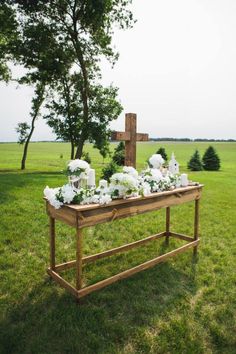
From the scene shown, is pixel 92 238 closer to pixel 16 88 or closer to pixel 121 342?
pixel 121 342

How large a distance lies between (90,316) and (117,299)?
578 mm

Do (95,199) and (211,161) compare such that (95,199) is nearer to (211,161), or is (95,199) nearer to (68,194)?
(68,194)

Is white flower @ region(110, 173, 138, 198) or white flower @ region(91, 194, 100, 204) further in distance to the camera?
white flower @ region(110, 173, 138, 198)

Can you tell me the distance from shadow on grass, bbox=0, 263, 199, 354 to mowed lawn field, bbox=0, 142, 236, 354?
0.01 meters

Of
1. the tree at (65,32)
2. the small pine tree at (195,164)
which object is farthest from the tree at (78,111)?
the small pine tree at (195,164)

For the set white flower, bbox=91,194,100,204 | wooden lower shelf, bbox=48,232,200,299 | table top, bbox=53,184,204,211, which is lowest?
wooden lower shelf, bbox=48,232,200,299

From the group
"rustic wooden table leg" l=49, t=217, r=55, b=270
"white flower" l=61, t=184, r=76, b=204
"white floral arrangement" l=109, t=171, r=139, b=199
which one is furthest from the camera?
"rustic wooden table leg" l=49, t=217, r=55, b=270

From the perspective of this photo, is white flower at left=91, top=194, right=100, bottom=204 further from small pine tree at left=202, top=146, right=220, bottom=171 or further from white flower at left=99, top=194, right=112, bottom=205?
small pine tree at left=202, top=146, right=220, bottom=171

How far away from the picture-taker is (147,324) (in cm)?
390

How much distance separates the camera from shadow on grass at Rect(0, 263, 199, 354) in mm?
3484

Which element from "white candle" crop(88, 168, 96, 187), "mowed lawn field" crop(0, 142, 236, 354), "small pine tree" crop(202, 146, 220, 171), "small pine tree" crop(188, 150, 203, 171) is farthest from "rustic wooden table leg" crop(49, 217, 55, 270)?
"small pine tree" crop(202, 146, 220, 171)

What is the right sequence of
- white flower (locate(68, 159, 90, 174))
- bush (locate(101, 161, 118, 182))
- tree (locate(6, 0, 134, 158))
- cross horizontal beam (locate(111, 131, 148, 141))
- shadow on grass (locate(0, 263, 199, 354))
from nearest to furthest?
1. shadow on grass (locate(0, 263, 199, 354))
2. white flower (locate(68, 159, 90, 174))
3. bush (locate(101, 161, 118, 182))
4. cross horizontal beam (locate(111, 131, 148, 141))
5. tree (locate(6, 0, 134, 158))

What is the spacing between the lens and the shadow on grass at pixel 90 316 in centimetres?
348

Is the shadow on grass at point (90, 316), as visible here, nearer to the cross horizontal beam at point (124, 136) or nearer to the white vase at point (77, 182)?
the white vase at point (77, 182)
